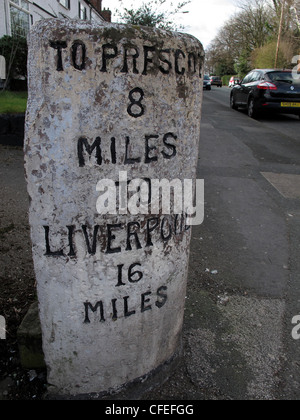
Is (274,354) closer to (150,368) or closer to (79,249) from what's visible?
(150,368)

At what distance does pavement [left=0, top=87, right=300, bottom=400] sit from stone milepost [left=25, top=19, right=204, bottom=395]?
475 millimetres

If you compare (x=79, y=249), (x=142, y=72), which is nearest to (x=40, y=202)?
(x=79, y=249)

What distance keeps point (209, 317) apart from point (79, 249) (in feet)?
4.81

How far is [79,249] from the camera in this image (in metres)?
1.62

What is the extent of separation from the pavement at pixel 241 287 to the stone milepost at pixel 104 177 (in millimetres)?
475

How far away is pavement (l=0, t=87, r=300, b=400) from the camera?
2096 millimetres

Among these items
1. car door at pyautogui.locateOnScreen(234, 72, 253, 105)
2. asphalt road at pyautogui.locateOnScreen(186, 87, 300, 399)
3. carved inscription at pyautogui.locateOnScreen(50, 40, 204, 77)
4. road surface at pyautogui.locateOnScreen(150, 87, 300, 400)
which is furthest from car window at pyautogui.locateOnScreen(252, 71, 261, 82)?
carved inscription at pyautogui.locateOnScreen(50, 40, 204, 77)

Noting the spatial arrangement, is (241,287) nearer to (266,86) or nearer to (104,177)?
(104,177)

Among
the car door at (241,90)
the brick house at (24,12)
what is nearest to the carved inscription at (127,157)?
the brick house at (24,12)

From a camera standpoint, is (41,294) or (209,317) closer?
(41,294)

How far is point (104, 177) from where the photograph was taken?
153 centimetres

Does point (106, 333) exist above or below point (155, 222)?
below

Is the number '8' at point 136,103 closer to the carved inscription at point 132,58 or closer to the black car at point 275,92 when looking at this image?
the carved inscription at point 132,58

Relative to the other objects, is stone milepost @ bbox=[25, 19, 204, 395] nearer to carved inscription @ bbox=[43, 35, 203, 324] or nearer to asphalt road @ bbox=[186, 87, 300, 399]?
carved inscription @ bbox=[43, 35, 203, 324]
